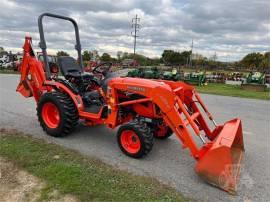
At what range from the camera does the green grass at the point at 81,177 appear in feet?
10.3

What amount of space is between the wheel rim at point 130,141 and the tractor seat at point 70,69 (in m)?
1.68

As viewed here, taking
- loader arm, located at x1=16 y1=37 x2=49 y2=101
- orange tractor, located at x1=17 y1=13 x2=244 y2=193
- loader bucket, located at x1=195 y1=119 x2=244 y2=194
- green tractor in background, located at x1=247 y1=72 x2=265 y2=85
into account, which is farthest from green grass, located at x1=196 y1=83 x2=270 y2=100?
loader bucket, located at x1=195 y1=119 x2=244 y2=194

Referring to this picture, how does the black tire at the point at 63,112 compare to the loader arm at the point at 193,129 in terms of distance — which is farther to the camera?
the black tire at the point at 63,112

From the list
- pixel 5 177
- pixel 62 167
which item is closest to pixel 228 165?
pixel 62 167

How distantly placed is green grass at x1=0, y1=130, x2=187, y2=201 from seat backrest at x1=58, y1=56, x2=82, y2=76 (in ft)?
5.43

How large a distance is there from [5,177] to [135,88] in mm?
2134

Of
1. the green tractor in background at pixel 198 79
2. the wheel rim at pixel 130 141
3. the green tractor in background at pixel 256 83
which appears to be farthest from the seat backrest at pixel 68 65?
the green tractor in background at pixel 198 79

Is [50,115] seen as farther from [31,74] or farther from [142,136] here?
[142,136]

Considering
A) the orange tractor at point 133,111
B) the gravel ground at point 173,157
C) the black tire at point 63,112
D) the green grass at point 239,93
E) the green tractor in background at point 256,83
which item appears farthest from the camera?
the green tractor in background at point 256,83

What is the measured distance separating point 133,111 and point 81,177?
1550 mm

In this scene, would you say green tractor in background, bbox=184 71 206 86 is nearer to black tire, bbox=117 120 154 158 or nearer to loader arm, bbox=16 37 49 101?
loader arm, bbox=16 37 49 101

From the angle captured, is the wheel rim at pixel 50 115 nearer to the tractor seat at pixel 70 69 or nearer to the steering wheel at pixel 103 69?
the tractor seat at pixel 70 69

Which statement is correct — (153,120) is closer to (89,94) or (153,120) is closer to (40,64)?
(89,94)

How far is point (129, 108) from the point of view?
465 centimetres
